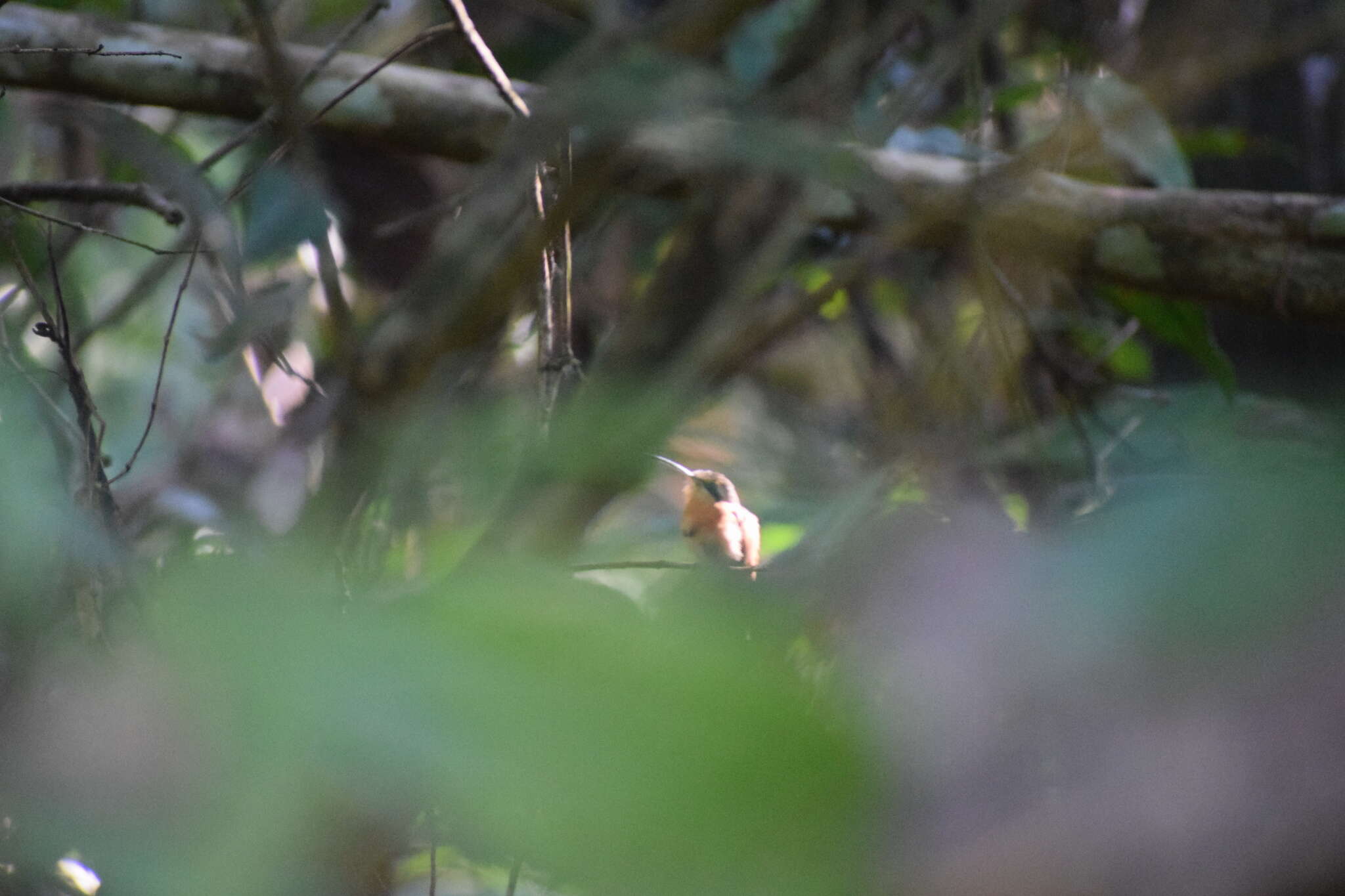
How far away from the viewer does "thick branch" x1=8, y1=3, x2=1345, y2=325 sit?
83 centimetres

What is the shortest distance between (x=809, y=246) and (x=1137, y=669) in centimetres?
98

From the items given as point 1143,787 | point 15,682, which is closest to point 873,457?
point 15,682

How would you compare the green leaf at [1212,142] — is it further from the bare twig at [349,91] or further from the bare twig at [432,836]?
the bare twig at [432,836]

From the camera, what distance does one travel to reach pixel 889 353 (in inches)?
52.1

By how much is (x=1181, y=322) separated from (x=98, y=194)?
0.91 meters

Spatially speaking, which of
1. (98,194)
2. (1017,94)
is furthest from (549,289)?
(1017,94)

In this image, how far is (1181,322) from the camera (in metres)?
1.01

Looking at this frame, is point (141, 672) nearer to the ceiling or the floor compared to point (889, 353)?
nearer to the floor

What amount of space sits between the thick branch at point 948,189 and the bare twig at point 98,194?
10.9 inches

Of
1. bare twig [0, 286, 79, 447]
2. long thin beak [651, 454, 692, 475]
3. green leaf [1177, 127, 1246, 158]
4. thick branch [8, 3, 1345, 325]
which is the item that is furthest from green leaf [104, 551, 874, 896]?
green leaf [1177, 127, 1246, 158]

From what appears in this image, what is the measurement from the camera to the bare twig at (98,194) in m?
0.50

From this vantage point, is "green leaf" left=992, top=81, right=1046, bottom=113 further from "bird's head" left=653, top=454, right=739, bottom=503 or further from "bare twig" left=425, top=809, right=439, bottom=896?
"bare twig" left=425, top=809, right=439, bottom=896

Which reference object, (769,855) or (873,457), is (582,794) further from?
(873,457)

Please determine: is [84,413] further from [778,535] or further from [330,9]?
[330,9]
